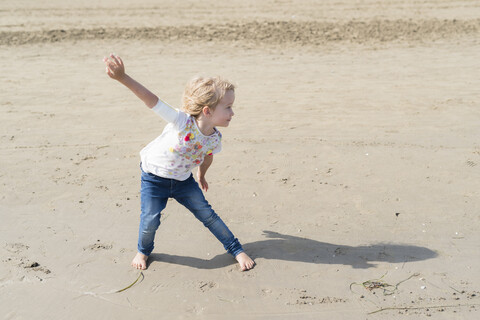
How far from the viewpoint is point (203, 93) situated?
3305mm

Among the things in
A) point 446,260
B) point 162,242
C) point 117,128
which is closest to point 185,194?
point 162,242

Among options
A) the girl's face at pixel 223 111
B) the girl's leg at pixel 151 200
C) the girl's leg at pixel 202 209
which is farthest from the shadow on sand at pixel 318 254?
the girl's face at pixel 223 111

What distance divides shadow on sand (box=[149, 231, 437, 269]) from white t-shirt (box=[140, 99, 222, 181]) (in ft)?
2.10

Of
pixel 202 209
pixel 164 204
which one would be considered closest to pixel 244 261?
pixel 202 209

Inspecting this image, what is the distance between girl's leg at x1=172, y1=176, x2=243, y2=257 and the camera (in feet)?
11.6

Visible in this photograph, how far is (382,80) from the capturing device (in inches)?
308

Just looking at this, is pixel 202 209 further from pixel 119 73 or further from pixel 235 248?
pixel 119 73

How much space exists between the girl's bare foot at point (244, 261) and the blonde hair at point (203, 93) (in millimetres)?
977

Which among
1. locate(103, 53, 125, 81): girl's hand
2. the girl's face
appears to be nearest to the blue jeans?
the girl's face

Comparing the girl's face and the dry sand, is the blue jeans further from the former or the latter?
the girl's face

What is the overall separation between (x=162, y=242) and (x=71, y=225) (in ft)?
2.40

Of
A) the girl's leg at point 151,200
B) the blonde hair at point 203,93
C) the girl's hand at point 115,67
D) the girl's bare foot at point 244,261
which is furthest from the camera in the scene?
the girl's bare foot at point 244,261

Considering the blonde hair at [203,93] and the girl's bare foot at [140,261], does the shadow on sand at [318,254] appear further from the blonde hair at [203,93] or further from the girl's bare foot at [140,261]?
the blonde hair at [203,93]

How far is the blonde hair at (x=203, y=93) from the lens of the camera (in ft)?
10.9
